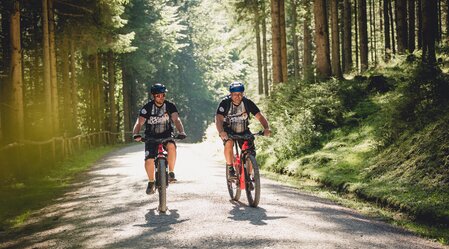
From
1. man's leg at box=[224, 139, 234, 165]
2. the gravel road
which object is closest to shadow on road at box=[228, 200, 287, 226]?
the gravel road

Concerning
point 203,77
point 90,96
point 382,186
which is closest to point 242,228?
point 382,186

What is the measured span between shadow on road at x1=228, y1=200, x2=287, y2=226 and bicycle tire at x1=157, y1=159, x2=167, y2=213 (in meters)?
1.20

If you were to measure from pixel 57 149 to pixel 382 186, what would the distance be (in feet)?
52.6

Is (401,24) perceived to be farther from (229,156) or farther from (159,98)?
(159,98)

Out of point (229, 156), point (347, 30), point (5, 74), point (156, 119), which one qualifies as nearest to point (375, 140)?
point (229, 156)

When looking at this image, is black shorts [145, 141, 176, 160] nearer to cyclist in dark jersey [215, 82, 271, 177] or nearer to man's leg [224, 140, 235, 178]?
cyclist in dark jersey [215, 82, 271, 177]

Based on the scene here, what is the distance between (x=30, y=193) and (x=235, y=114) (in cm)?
680

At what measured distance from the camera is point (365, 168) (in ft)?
38.3

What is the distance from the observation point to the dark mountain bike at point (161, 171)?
334 inches

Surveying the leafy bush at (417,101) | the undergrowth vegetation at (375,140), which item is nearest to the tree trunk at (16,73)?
the undergrowth vegetation at (375,140)

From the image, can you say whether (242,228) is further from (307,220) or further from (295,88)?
(295,88)

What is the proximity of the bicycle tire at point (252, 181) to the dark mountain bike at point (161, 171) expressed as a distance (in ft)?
4.46

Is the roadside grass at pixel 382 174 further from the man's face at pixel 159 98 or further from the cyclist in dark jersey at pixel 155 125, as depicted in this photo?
the man's face at pixel 159 98

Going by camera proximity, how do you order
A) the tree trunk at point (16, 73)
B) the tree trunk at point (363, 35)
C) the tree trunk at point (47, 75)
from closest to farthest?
1. the tree trunk at point (16, 73)
2. the tree trunk at point (47, 75)
3. the tree trunk at point (363, 35)
